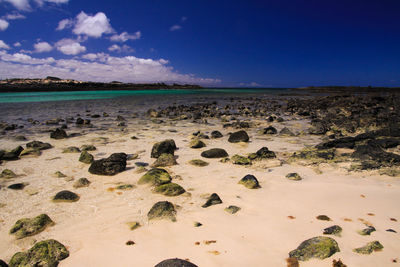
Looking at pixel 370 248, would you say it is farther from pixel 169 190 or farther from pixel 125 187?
pixel 125 187

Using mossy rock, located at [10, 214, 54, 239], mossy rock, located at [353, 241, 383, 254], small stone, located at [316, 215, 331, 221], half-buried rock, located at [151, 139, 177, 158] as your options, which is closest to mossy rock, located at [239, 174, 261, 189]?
small stone, located at [316, 215, 331, 221]

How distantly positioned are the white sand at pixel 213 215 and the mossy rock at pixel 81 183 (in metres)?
0.15

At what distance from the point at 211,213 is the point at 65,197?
95.4 inches

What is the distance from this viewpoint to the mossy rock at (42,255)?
2.36 m

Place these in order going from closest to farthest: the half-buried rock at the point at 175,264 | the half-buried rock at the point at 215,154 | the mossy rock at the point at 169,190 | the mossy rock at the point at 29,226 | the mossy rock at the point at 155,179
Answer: the half-buried rock at the point at 175,264, the mossy rock at the point at 29,226, the mossy rock at the point at 169,190, the mossy rock at the point at 155,179, the half-buried rock at the point at 215,154

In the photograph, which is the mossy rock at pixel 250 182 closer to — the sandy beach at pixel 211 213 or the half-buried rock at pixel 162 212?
the sandy beach at pixel 211 213

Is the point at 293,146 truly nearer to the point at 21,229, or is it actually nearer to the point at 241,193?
the point at 241,193

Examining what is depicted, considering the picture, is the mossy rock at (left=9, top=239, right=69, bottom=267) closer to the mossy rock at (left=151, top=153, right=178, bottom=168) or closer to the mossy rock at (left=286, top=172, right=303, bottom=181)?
the mossy rock at (left=151, top=153, right=178, bottom=168)

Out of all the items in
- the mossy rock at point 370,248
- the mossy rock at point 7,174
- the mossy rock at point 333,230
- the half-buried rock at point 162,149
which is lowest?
the mossy rock at point 7,174

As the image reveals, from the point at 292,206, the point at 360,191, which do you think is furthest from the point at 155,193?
the point at 360,191

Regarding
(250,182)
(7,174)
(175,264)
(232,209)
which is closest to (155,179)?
(232,209)

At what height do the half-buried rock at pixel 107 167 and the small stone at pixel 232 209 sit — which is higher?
the half-buried rock at pixel 107 167

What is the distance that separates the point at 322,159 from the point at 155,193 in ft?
13.3

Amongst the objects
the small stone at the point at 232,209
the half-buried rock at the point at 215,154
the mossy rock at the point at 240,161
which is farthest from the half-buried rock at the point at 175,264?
the half-buried rock at the point at 215,154
